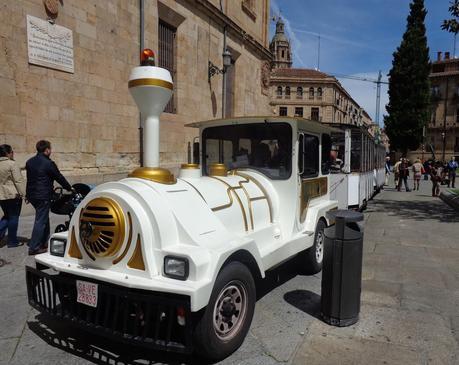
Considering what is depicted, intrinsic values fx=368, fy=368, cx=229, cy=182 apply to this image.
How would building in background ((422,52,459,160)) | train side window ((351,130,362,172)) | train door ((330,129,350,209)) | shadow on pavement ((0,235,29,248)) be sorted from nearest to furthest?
shadow on pavement ((0,235,29,248)), train door ((330,129,350,209)), train side window ((351,130,362,172)), building in background ((422,52,459,160))

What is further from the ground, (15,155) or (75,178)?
(15,155)

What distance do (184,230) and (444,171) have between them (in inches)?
914

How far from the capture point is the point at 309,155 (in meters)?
4.74

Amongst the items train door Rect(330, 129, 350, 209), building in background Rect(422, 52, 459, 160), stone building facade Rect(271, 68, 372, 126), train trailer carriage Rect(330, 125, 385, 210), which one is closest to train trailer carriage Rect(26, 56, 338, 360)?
train door Rect(330, 129, 350, 209)

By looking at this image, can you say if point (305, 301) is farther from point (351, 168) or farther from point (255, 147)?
point (351, 168)

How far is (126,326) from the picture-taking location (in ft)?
8.35

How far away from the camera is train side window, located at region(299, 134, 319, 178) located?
450cm

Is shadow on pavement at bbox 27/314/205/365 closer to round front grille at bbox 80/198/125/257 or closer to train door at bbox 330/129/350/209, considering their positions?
round front grille at bbox 80/198/125/257

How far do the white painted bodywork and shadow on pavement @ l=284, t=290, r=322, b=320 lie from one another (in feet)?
1.70

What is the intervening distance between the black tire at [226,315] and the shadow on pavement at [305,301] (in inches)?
40.7

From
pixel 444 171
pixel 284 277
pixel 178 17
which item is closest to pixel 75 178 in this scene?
pixel 284 277

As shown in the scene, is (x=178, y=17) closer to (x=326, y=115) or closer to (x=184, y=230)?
(x=184, y=230)

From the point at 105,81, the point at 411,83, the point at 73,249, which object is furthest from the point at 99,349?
the point at 411,83

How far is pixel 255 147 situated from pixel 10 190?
387cm
